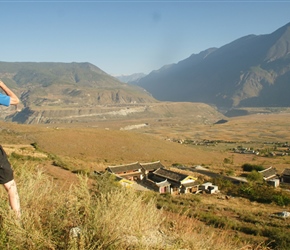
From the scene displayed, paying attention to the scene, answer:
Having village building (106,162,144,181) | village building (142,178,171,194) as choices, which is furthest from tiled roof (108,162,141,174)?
village building (142,178,171,194)

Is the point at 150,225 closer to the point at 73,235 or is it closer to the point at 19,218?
the point at 73,235

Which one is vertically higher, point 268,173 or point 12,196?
point 12,196

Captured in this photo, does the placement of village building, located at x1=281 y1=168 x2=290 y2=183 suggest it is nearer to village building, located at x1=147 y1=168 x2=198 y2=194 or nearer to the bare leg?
village building, located at x1=147 y1=168 x2=198 y2=194

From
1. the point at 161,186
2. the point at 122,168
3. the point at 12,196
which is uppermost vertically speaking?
the point at 12,196

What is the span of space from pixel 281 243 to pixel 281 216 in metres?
9.51

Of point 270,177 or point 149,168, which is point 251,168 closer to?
point 270,177

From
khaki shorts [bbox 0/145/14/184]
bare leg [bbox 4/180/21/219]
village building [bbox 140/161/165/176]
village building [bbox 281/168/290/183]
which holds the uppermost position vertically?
khaki shorts [bbox 0/145/14/184]

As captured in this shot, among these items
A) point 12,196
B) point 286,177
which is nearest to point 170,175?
point 286,177

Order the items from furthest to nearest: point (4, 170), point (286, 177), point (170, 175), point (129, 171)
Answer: point (286, 177), point (129, 171), point (170, 175), point (4, 170)

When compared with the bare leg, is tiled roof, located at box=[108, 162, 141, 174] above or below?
below

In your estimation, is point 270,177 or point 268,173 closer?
point 270,177

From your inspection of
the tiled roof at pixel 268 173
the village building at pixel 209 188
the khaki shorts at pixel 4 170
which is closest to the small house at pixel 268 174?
the tiled roof at pixel 268 173

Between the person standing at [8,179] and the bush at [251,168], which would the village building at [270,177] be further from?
the person standing at [8,179]

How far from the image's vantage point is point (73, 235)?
3730 mm
